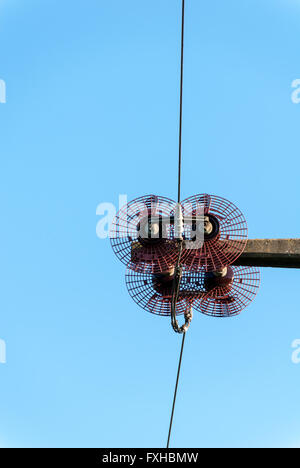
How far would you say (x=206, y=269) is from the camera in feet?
23.8

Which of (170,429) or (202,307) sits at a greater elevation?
(202,307)

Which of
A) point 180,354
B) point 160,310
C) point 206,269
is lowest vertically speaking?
point 180,354

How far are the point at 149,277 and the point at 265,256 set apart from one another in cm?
159

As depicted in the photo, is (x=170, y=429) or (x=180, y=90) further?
(x=170, y=429)

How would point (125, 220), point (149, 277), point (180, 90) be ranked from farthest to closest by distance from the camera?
point (149, 277) < point (125, 220) < point (180, 90)

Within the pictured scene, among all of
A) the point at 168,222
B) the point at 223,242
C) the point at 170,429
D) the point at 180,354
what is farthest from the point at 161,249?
the point at 170,429

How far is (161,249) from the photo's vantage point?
277 inches

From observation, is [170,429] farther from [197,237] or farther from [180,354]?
[197,237]

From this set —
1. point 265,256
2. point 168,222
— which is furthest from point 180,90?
point 265,256

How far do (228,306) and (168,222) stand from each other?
175 cm

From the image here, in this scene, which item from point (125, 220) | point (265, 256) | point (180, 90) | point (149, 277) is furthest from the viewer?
point (265, 256)

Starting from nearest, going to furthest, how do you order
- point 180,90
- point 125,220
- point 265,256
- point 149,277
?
point 180,90 < point 125,220 < point 149,277 < point 265,256

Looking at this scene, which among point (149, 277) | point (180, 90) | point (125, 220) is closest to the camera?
point (180, 90)
